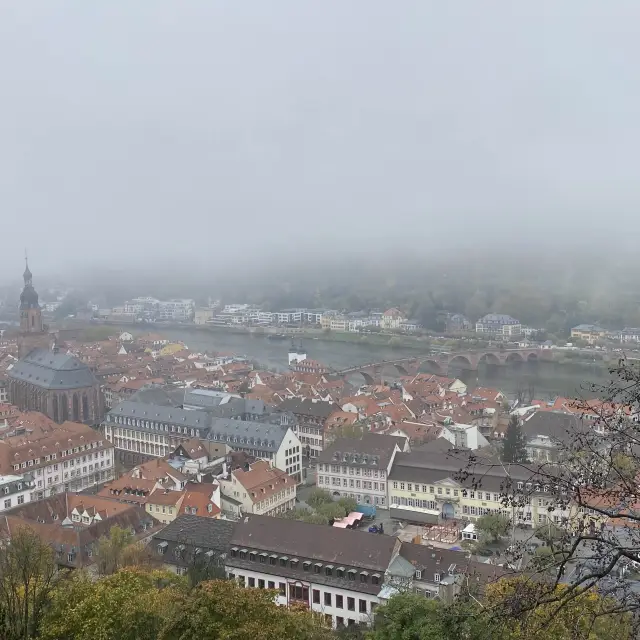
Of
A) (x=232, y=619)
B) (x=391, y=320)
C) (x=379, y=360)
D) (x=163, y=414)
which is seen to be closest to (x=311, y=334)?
(x=391, y=320)

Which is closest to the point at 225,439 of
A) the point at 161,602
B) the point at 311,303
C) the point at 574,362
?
the point at 161,602

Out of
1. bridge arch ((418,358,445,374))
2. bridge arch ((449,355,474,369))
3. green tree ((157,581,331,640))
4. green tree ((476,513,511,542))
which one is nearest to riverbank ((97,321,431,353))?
bridge arch ((449,355,474,369))

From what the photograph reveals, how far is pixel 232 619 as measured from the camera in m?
10.3

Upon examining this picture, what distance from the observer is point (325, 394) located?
43.0 m

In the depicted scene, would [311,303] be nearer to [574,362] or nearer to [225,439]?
[574,362]

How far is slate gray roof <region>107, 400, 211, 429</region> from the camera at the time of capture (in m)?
31.8

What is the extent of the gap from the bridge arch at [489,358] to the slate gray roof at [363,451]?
1906 inches

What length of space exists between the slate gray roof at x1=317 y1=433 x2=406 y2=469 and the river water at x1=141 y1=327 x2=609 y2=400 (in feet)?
67.6

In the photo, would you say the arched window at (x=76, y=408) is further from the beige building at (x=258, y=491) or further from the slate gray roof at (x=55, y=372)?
the beige building at (x=258, y=491)

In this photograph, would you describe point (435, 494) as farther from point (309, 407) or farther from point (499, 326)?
point (499, 326)

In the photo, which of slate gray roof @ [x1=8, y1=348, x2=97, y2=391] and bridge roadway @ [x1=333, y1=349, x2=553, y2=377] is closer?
slate gray roof @ [x1=8, y1=348, x2=97, y2=391]

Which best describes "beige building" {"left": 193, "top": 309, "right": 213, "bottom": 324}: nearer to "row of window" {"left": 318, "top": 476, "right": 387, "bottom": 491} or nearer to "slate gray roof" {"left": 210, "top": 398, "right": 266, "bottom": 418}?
"slate gray roof" {"left": 210, "top": 398, "right": 266, "bottom": 418}

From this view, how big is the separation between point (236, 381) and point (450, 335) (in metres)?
51.4

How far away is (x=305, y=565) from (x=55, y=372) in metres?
28.3
